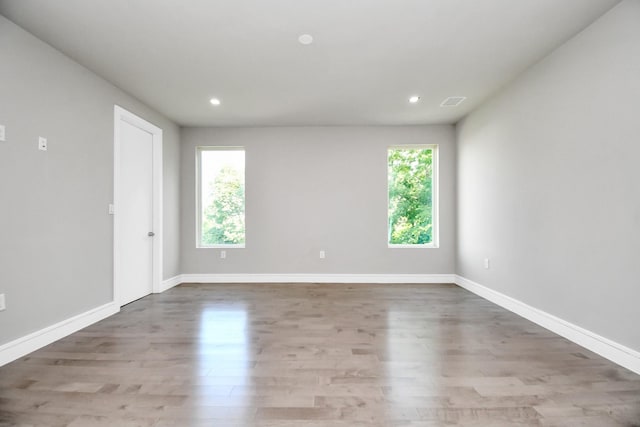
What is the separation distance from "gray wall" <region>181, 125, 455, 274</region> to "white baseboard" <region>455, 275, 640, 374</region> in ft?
5.55

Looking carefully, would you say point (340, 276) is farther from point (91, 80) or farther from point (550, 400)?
point (91, 80)

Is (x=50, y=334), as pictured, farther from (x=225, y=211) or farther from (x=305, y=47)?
(x=305, y=47)

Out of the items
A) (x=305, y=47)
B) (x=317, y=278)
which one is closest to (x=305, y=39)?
(x=305, y=47)

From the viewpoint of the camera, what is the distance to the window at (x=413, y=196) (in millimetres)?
5047

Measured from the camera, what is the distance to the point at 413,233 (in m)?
5.05

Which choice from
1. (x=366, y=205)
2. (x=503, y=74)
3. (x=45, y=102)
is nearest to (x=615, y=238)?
(x=503, y=74)

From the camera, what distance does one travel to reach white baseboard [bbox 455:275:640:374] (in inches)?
83.4

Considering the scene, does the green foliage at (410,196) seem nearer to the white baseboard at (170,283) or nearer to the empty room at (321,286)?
the empty room at (321,286)

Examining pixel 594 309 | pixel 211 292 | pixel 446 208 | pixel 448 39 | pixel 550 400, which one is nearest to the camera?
pixel 550 400

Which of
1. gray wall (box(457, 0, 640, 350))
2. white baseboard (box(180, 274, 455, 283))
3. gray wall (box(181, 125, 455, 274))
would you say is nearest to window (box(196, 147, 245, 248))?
gray wall (box(181, 125, 455, 274))

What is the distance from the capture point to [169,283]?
4637mm

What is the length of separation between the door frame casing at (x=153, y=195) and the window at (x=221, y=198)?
784 mm

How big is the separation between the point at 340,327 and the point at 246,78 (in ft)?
9.23

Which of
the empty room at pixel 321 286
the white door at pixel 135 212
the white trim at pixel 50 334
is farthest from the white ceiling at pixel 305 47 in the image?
the white trim at pixel 50 334
